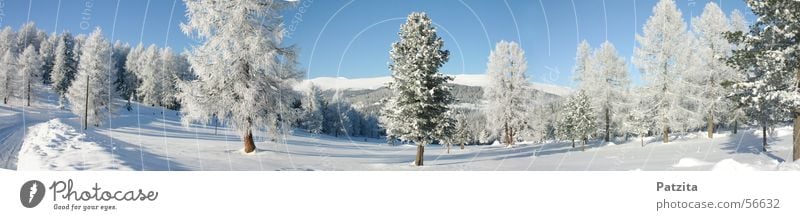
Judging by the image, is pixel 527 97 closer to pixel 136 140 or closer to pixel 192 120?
pixel 192 120

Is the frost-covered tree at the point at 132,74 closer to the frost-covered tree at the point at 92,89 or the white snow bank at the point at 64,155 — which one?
the frost-covered tree at the point at 92,89

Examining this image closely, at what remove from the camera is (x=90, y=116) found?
31.6 metres

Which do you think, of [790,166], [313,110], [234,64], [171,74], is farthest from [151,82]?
[790,166]

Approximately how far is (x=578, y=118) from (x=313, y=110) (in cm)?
2656

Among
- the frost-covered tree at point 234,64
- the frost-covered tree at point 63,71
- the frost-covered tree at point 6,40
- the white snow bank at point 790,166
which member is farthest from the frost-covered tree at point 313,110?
the frost-covered tree at point 63,71

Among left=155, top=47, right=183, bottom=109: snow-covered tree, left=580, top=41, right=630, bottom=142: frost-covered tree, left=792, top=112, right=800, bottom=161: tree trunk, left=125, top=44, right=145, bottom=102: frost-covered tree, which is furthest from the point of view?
left=125, top=44, right=145, bottom=102: frost-covered tree

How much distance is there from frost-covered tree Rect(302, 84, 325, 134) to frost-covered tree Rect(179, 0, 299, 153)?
68.3 inches

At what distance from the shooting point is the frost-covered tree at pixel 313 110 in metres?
17.8

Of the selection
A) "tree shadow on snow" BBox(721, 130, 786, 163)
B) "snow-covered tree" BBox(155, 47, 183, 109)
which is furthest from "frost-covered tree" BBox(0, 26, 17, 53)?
→ "tree shadow on snow" BBox(721, 130, 786, 163)

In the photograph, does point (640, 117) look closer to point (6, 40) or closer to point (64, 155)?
point (64, 155)

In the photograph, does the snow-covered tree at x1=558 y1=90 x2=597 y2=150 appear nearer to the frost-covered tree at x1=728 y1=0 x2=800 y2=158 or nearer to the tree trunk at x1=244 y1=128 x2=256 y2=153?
the frost-covered tree at x1=728 y1=0 x2=800 y2=158

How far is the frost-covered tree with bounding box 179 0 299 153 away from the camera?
50.9ft

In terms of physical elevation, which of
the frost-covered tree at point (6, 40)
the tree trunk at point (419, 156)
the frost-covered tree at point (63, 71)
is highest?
the frost-covered tree at point (6, 40)

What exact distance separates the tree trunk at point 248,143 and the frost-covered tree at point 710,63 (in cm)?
1533
